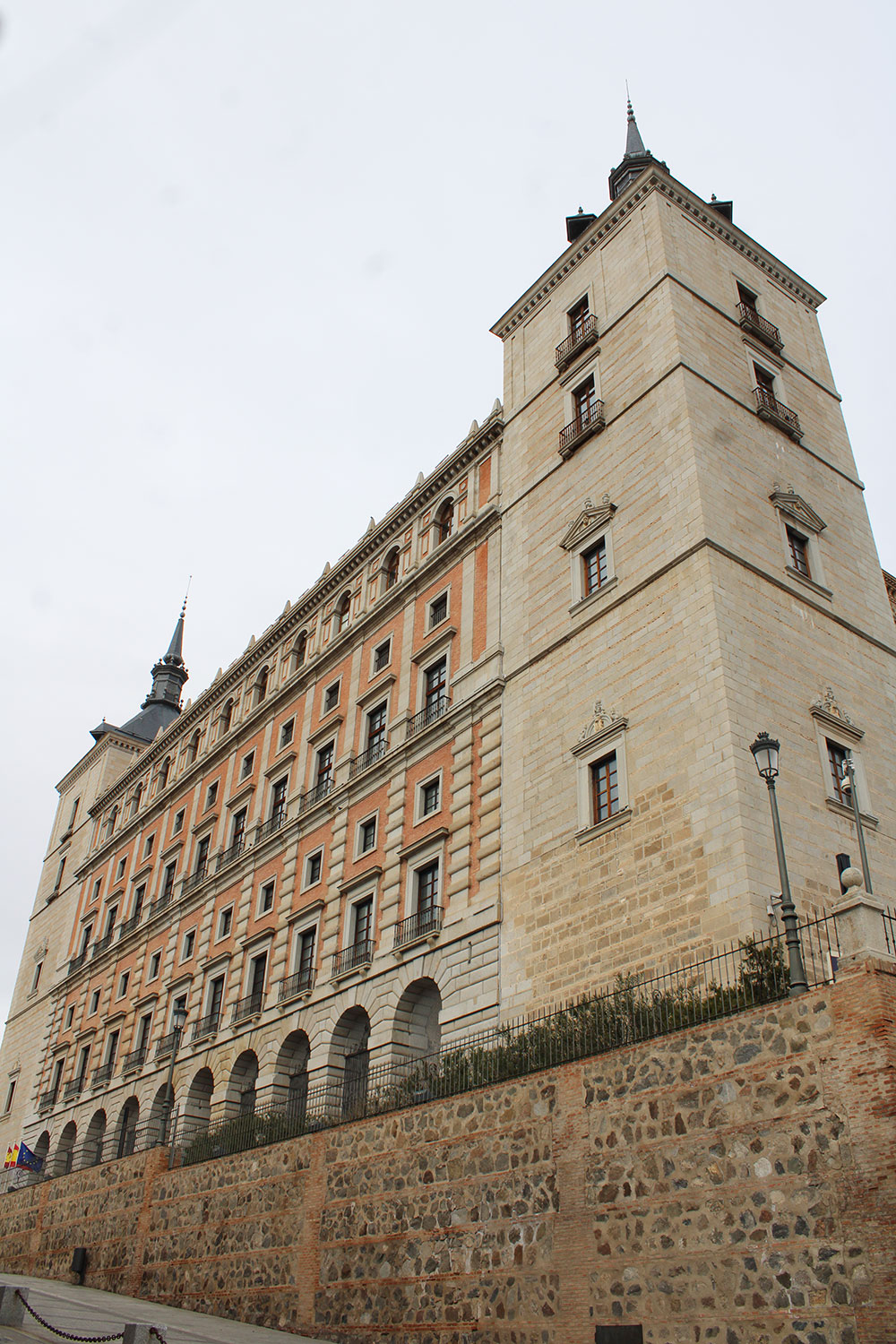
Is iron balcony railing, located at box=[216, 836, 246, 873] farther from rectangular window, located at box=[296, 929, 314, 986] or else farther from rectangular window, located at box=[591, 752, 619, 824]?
rectangular window, located at box=[591, 752, 619, 824]

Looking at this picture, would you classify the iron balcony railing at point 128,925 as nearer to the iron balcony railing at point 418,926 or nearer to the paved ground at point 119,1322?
the paved ground at point 119,1322

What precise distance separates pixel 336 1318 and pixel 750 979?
8727 mm

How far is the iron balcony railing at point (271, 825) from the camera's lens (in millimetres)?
36125

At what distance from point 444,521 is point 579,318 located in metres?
7.00

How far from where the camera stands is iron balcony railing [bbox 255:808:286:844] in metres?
36.1

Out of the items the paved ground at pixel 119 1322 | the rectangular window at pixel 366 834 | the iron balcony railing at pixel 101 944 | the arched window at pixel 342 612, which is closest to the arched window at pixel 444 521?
the arched window at pixel 342 612

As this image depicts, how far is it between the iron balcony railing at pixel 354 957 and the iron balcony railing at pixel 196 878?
11.8 meters

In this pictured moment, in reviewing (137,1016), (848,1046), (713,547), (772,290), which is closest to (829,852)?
(713,547)

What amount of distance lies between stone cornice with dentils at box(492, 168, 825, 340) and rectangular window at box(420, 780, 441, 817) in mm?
14679

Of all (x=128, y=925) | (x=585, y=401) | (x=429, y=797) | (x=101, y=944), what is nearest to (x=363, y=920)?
(x=429, y=797)

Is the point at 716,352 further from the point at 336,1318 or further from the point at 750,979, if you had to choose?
the point at 336,1318

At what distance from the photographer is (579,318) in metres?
32.0

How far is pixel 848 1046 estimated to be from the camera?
12.3 metres

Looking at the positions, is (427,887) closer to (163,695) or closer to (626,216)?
(626,216)
